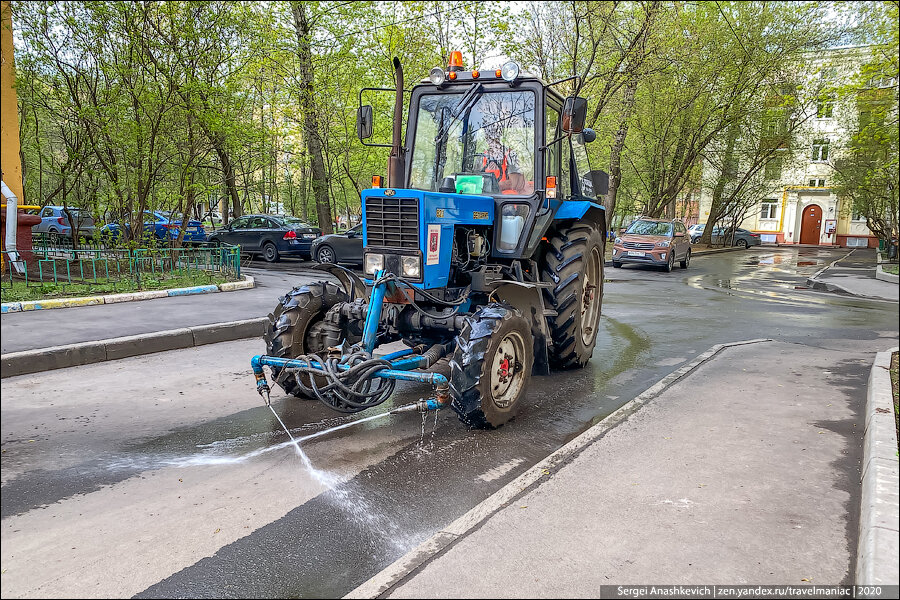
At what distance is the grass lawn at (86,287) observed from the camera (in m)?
10.4

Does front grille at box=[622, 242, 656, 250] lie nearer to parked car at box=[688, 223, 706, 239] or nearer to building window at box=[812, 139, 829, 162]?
building window at box=[812, 139, 829, 162]

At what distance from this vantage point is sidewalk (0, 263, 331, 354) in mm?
7841

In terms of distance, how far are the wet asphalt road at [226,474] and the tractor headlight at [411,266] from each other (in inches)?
48.6

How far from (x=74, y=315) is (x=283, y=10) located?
1147 centimetres

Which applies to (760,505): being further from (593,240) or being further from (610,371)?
(593,240)

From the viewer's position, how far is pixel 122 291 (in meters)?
11.4

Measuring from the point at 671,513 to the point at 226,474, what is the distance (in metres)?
2.82

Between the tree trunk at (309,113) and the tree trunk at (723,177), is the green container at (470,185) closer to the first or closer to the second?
the tree trunk at (309,113)

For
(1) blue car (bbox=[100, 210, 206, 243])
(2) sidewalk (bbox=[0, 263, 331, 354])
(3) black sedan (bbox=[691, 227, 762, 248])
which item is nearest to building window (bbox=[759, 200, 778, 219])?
(3) black sedan (bbox=[691, 227, 762, 248])

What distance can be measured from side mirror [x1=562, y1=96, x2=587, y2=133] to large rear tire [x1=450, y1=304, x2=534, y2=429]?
1.92 metres

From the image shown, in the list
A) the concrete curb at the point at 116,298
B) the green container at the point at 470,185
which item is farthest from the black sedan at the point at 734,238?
the green container at the point at 470,185

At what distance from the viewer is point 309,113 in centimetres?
1923

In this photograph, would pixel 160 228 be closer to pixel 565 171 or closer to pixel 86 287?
pixel 86 287

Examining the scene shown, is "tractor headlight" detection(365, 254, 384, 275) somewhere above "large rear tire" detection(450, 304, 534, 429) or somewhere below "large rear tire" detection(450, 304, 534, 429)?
above
